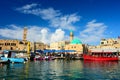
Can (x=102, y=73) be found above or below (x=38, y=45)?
below

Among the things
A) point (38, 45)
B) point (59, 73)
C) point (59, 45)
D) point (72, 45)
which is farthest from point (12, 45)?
point (59, 73)

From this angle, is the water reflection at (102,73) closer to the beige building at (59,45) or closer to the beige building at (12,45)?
the beige building at (12,45)

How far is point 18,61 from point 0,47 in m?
61.0

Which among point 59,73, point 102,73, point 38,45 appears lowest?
point 102,73

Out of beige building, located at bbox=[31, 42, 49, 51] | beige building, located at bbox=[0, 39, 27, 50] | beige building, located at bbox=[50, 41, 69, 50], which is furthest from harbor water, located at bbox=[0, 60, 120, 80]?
beige building, located at bbox=[50, 41, 69, 50]

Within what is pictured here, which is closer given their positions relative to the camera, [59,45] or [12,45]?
[12,45]

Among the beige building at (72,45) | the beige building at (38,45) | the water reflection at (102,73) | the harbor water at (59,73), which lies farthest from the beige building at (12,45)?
the water reflection at (102,73)

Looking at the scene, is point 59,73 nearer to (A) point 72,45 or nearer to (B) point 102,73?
(B) point 102,73

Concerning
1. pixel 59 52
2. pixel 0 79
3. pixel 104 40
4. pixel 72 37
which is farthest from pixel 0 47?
pixel 0 79

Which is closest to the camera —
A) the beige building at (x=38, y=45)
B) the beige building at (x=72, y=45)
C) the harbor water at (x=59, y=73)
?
the harbor water at (x=59, y=73)

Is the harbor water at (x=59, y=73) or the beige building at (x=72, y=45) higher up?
the beige building at (x=72, y=45)

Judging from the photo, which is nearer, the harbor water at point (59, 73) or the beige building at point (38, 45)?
the harbor water at point (59, 73)

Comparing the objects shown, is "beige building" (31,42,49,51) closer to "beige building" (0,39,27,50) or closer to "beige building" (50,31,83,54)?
"beige building" (0,39,27,50)

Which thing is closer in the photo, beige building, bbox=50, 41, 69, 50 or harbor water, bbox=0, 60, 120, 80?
harbor water, bbox=0, 60, 120, 80
